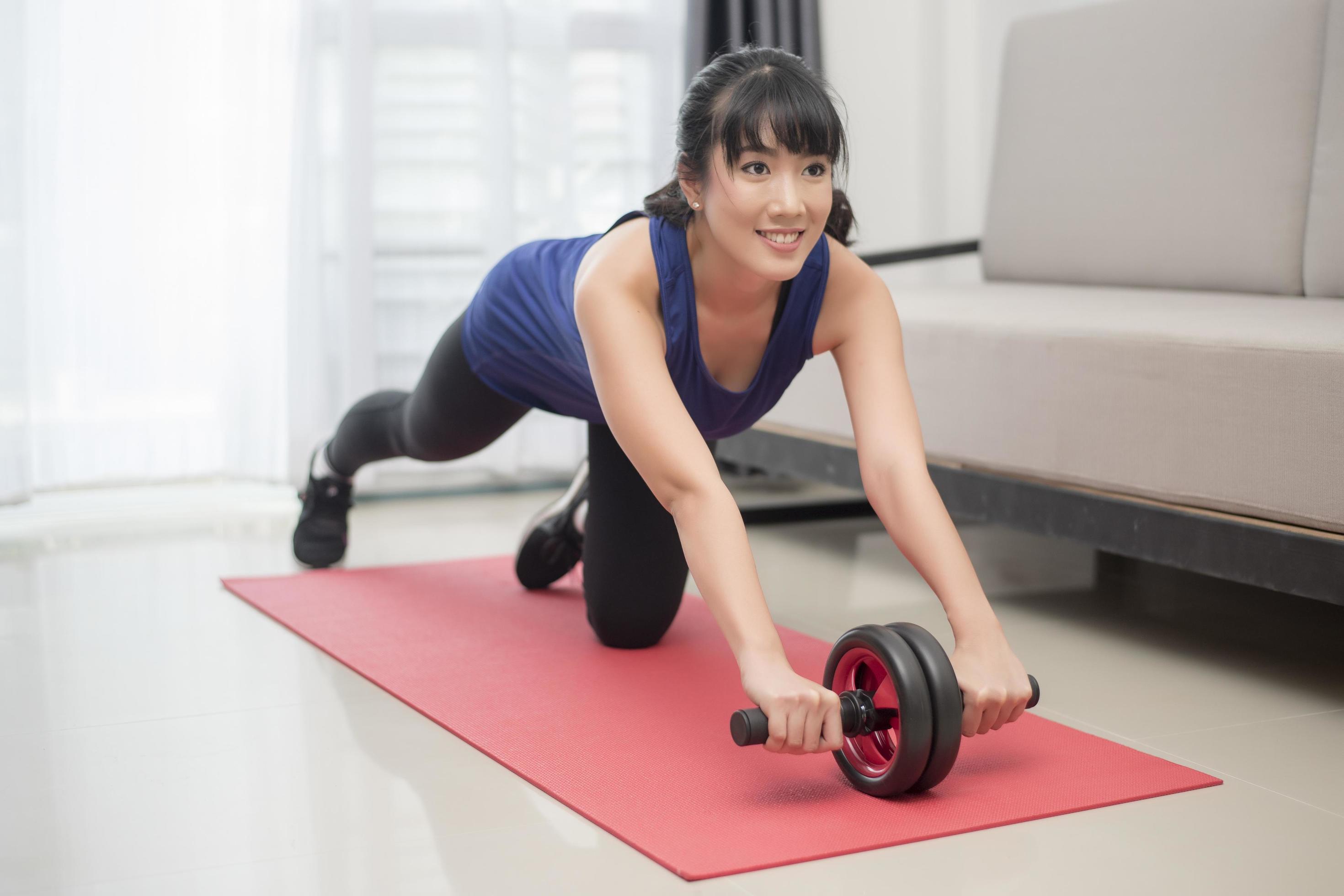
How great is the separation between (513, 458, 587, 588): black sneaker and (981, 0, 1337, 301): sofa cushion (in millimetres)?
988

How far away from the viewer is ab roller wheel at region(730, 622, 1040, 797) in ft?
4.24

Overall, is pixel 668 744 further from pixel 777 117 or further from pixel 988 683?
pixel 777 117

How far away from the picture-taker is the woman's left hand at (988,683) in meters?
1.35

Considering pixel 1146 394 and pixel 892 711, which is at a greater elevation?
pixel 1146 394

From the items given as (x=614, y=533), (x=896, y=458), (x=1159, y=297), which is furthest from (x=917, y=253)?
(x=896, y=458)

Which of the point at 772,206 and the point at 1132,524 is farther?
the point at 1132,524

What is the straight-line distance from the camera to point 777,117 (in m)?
1.45

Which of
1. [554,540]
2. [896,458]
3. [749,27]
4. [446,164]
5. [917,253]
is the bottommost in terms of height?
[554,540]

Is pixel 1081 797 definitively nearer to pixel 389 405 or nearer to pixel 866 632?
pixel 866 632

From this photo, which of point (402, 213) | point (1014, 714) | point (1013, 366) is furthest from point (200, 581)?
point (1014, 714)

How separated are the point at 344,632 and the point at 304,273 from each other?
148 cm

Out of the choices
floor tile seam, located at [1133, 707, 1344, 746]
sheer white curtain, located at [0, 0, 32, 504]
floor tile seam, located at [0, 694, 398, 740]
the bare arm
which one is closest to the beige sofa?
floor tile seam, located at [1133, 707, 1344, 746]

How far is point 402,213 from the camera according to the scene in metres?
3.48

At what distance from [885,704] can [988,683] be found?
106 millimetres
